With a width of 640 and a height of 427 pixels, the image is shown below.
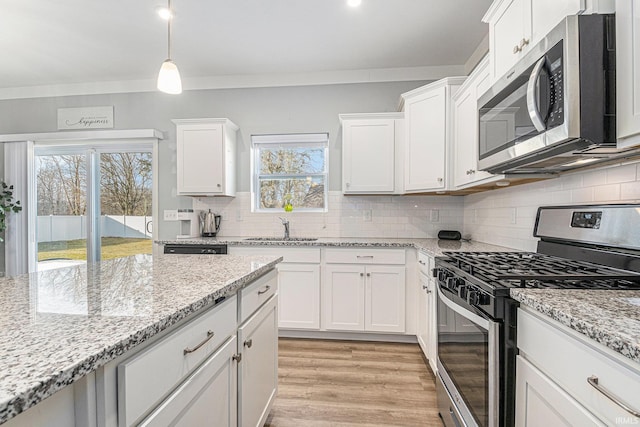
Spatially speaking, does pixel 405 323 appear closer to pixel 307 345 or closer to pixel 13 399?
pixel 307 345

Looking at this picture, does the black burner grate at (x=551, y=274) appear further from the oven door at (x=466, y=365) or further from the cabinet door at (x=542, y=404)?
the cabinet door at (x=542, y=404)

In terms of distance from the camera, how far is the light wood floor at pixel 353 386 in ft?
6.00

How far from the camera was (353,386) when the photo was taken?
2154 millimetres

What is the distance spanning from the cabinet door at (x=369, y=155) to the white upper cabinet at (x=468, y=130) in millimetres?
630

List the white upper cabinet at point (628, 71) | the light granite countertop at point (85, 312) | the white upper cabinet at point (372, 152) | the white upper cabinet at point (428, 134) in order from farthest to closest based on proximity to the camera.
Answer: the white upper cabinet at point (372, 152)
the white upper cabinet at point (428, 134)
the white upper cabinet at point (628, 71)
the light granite countertop at point (85, 312)

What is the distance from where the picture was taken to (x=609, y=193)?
4.72 feet

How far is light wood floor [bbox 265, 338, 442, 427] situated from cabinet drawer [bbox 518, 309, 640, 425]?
3.69 ft

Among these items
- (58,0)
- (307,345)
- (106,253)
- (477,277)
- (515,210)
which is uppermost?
(58,0)

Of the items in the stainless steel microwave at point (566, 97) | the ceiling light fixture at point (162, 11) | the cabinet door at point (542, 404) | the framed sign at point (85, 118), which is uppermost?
the ceiling light fixture at point (162, 11)

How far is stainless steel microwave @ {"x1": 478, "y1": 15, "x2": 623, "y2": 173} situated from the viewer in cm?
105

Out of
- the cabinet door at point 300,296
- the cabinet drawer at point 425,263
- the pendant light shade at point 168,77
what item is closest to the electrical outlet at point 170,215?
the cabinet door at point 300,296

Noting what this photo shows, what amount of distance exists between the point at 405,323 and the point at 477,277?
170cm

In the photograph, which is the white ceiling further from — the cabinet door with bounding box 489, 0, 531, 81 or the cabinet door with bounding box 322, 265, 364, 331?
the cabinet door with bounding box 322, 265, 364, 331

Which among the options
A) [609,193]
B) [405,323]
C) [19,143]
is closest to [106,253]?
[19,143]
